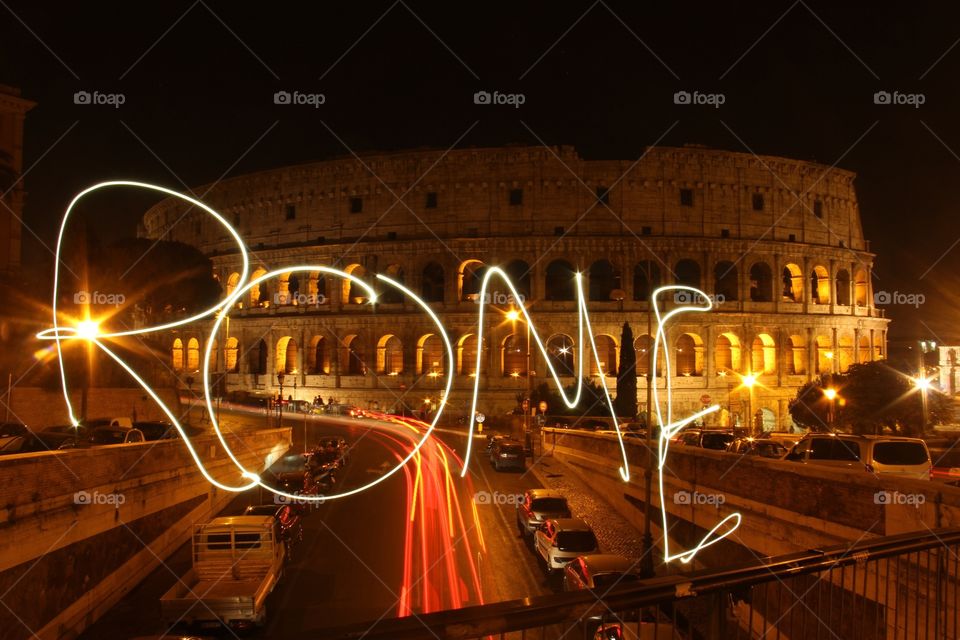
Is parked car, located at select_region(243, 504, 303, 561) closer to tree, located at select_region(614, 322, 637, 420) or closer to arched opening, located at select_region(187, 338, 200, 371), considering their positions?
tree, located at select_region(614, 322, 637, 420)

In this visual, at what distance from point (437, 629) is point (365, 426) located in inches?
1643

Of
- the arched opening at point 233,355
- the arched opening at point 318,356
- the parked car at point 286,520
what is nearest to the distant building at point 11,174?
the parked car at point 286,520

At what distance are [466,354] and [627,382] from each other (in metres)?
13.1

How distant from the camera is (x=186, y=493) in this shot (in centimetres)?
2028

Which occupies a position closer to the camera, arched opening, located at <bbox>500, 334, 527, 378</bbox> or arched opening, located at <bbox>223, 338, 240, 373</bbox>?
arched opening, located at <bbox>500, 334, 527, 378</bbox>

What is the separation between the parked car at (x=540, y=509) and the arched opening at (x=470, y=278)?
32.9 metres

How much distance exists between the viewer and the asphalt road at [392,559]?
14.0 meters

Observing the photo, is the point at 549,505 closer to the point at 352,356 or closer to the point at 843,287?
the point at 352,356

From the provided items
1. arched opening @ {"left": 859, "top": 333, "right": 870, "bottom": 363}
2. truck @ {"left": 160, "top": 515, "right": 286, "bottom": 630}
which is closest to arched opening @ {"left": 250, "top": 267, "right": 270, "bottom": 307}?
truck @ {"left": 160, "top": 515, "right": 286, "bottom": 630}

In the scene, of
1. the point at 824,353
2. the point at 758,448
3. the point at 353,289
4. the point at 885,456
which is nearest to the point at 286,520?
the point at 885,456

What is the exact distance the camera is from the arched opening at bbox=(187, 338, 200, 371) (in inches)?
2419

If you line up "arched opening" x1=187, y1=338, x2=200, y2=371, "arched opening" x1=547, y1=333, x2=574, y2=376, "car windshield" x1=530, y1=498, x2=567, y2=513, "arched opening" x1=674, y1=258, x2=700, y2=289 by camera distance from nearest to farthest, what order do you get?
"car windshield" x1=530, y1=498, x2=567, y2=513, "arched opening" x1=547, y1=333, x2=574, y2=376, "arched opening" x1=674, y1=258, x2=700, y2=289, "arched opening" x1=187, y1=338, x2=200, y2=371

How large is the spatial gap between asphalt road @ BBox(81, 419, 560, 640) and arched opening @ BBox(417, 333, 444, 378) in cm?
2405

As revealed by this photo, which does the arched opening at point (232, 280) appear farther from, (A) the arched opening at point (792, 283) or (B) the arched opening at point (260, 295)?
(A) the arched opening at point (792, 283)
